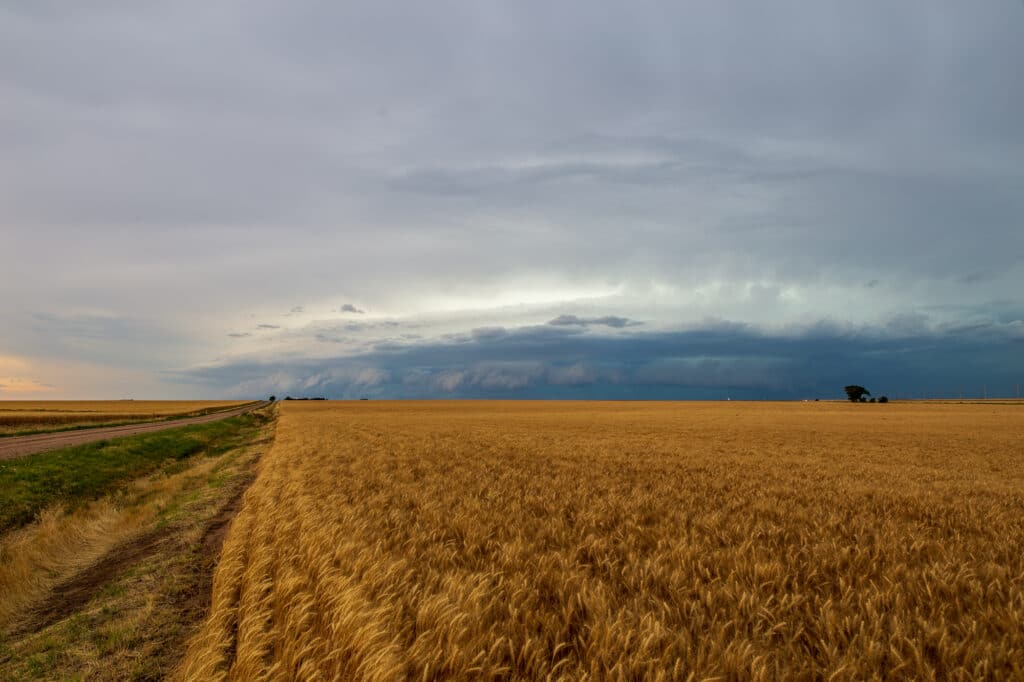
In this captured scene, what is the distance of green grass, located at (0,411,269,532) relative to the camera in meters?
15.4

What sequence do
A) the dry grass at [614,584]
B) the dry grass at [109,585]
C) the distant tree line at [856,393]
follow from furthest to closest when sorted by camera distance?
1. the distant tree line at [856,393]
2. the dry grass at [109,585]
3. the dry grass at [614,584]

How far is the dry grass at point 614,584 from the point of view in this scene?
3.87 metres

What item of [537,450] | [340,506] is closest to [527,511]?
[340,506]

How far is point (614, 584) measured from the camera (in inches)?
209

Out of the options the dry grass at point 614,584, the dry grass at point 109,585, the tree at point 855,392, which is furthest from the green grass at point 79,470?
the tree at point 855,392

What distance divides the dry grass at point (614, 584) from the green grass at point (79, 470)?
8.79m

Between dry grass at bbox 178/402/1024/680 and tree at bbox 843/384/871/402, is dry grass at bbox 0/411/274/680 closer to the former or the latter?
dry grass at bbox 178/402/1024/680

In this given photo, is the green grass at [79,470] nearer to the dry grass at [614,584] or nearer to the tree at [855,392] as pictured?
the dry grass at [614,584]

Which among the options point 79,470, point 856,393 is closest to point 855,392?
point 856,393

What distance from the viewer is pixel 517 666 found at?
3834 mm

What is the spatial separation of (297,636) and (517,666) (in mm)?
2223

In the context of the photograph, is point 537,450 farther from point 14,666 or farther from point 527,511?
point 14,666

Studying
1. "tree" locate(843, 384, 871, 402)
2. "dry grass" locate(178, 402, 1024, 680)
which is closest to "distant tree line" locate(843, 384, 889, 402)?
"tree" locate(843, 384, 871, 402)

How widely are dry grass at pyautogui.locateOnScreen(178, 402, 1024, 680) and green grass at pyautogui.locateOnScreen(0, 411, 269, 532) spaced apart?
879 centimetres
